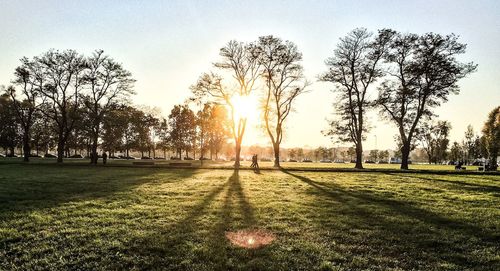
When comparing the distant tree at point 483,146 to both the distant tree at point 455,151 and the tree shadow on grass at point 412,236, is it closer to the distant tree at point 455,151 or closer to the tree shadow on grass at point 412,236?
the distant tree at point 455,151

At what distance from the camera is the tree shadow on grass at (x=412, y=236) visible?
24.1 ft

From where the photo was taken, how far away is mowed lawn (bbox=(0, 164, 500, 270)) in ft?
23.6

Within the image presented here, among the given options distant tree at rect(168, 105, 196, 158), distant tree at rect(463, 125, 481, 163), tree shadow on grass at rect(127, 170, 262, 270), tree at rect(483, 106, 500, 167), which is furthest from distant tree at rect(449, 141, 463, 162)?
tree shadow on grass at rect(127, 170, 262, 270)

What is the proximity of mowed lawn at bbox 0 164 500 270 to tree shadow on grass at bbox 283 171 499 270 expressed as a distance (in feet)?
0.10

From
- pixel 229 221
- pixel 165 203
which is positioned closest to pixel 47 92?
pixel 165 203

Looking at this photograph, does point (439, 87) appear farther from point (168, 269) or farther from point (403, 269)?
point (168, 269)

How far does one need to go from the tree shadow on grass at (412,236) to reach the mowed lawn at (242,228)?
0.10ft

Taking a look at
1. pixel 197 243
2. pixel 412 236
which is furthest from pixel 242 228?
pixel 412 236

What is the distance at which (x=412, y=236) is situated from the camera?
29.6 ft

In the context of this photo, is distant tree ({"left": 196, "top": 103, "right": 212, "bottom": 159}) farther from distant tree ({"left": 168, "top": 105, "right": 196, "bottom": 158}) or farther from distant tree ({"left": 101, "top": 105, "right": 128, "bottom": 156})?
distant tree ({"left": 101, "top": 105, "right": 128, "bottom": 156})

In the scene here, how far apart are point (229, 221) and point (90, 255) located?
14.4ft

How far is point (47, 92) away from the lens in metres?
48.0

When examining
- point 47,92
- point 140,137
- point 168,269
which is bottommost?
point 168,269

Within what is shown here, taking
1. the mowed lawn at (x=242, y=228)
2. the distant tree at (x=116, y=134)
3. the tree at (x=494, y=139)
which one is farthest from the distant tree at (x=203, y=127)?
the mowed lawn at (x=242, y=228)
